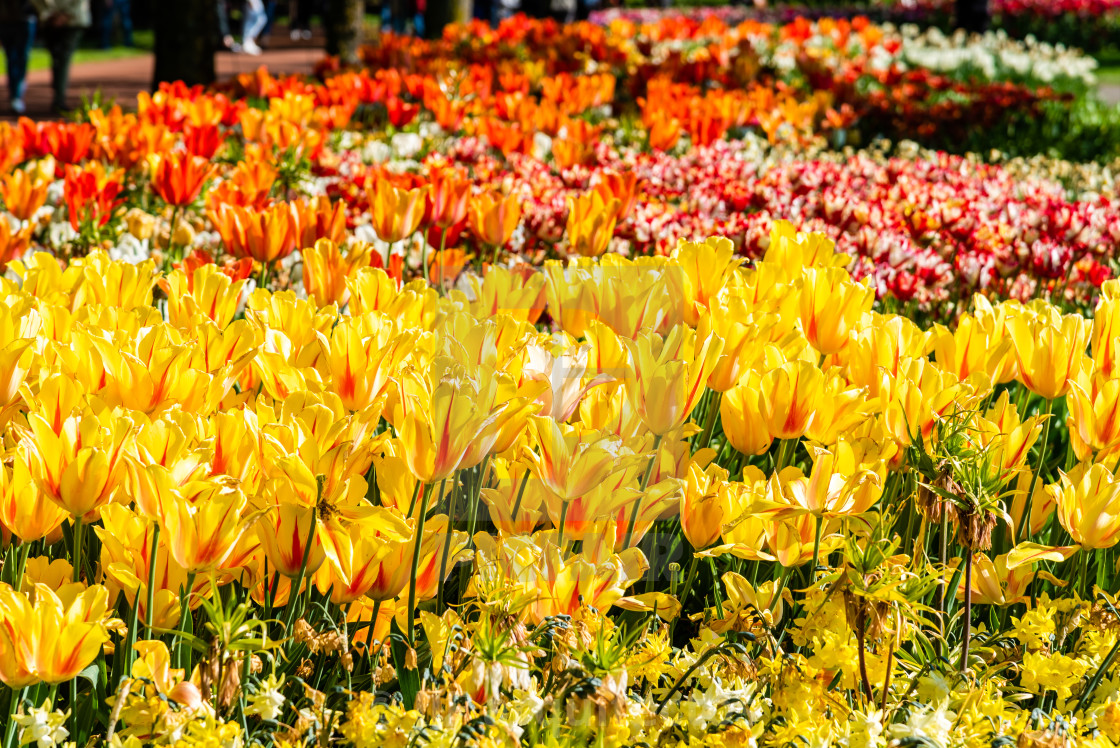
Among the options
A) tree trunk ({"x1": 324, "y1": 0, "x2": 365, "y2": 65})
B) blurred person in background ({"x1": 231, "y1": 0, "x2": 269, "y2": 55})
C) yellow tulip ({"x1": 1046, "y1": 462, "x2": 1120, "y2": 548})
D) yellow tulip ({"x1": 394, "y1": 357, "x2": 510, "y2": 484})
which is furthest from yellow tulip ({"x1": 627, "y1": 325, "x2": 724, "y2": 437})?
blurred person in background ({"x1": 231, "y1": 0, "x2": 269, "y2": 55})

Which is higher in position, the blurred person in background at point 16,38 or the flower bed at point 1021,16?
the flower bed at point 1021,16

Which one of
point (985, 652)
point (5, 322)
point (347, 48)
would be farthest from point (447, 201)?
point (347, 48)

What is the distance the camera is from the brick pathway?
43.7 ft

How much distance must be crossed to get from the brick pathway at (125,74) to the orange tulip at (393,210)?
10179 mm

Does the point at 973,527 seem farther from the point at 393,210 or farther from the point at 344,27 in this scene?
the point at 344,27

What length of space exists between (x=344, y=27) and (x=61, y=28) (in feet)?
9.03

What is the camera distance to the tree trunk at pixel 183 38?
8.41 metres

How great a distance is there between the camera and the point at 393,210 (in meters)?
2.76

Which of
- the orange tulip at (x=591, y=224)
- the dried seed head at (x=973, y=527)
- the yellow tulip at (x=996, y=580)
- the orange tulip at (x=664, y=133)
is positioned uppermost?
the orange tulip at (x=664, y=133)

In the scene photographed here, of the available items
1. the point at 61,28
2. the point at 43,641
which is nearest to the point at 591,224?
the point at 43,641

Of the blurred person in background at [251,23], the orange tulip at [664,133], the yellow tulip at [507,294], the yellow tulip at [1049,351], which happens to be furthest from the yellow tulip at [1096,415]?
the blurred person in background at [251,23]

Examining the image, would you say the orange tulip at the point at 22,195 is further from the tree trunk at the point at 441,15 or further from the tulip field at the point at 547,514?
the tree trunk at the point at 441,15

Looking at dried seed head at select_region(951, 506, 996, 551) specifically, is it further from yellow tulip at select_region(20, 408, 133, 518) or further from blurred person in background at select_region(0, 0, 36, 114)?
blurred person in background at select_region(0, 0, 36, 114)

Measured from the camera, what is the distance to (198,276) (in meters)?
2.03
